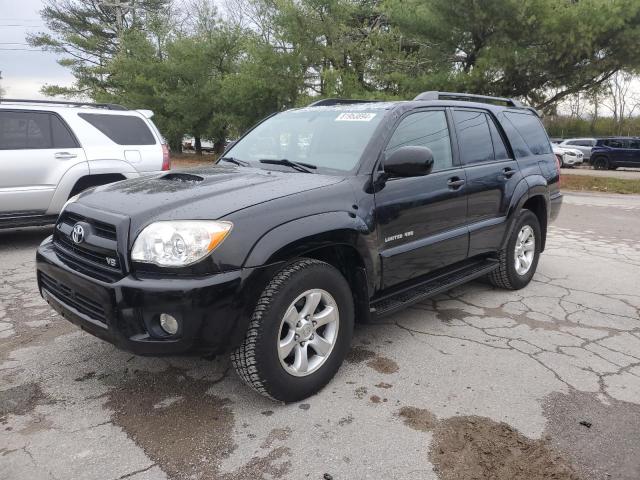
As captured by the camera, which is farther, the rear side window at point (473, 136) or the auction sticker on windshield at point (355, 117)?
the rear side window at point (473, 136)

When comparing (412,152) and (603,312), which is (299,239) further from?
(603,312)

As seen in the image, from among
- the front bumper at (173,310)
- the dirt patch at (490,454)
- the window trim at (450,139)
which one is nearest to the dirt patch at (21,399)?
the front bumper at (173,310)

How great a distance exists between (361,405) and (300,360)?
42 centimetres

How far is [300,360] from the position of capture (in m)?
2.89

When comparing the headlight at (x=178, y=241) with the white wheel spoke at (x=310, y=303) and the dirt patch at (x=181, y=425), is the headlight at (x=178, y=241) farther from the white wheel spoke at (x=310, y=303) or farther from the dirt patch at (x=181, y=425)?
the dirt patch at (x=181, y=425)

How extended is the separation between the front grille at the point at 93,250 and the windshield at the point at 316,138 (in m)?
1.38

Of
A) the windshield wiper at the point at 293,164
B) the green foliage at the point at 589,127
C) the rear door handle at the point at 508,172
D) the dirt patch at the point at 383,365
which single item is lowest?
the dirt patch at the point at 383,365

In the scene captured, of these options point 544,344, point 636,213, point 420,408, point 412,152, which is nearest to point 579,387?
point 544,344

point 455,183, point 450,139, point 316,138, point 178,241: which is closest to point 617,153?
point 450,139

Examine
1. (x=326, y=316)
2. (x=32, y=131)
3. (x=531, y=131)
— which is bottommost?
(x=326, y=316)

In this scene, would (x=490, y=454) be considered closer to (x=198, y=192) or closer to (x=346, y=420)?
(x=346, y=420)

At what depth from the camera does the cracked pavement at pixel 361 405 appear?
2398mm

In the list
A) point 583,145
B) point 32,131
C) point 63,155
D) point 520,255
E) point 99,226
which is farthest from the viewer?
point 583,145

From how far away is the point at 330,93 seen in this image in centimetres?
1859
